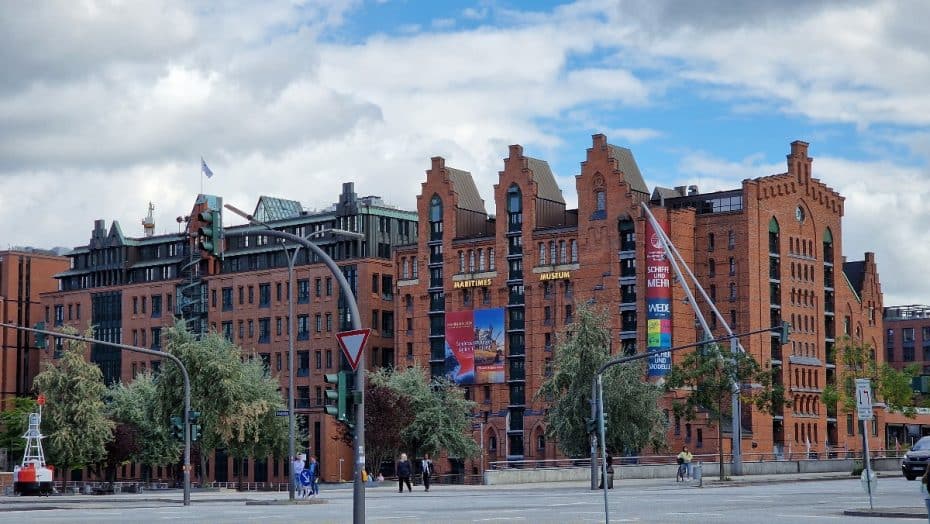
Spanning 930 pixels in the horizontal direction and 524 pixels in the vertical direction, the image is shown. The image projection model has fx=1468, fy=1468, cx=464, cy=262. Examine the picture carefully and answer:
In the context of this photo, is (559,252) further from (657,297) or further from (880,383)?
(880,383)

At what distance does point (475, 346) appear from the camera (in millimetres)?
124812

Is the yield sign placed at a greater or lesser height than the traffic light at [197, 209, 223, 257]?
lesser

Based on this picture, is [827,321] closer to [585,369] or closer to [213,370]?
[585,369]

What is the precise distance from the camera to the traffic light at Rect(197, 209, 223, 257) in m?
26.7

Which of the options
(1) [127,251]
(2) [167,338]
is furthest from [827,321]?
(1) [127,251]

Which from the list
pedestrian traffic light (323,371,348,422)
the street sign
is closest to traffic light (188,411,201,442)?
the street sign

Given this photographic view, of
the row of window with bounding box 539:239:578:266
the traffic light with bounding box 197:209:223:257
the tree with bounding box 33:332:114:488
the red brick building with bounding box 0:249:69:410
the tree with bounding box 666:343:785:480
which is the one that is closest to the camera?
the traffic light with bounding box 197:209:223:257

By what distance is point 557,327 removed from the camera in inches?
4688

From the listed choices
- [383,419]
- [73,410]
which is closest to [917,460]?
[383,419]

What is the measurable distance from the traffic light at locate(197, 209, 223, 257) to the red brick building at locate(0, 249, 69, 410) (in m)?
133

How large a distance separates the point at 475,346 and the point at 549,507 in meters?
77.3

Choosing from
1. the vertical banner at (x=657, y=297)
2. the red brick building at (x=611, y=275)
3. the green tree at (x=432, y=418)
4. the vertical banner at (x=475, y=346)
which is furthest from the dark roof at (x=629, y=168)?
the green tree at (x=432, y=418)

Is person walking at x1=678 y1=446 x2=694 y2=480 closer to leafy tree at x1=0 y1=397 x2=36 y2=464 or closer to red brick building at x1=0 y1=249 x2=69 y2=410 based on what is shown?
leafy tree at x1=0 y1=397 x2=36 y2=464

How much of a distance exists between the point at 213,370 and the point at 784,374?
49.0 m
